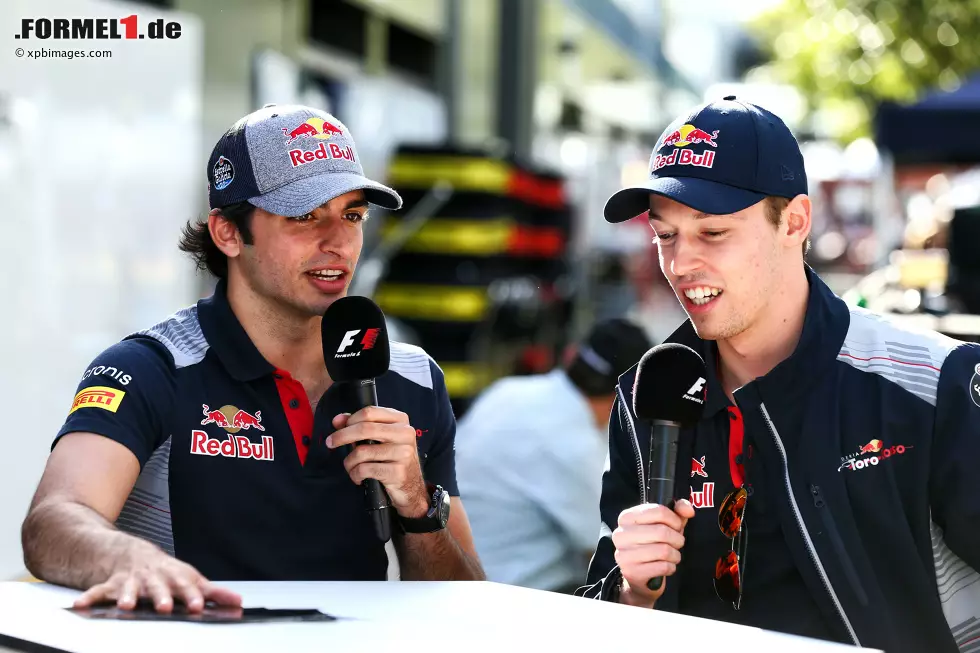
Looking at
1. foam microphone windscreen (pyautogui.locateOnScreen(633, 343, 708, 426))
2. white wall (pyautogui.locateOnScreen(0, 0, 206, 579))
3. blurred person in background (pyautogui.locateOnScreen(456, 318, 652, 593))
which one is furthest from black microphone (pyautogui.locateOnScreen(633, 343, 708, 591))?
white wall (pyautogui.locateOnScreen(0, 0, 206, 579))

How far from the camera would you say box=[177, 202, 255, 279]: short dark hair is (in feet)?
8.94

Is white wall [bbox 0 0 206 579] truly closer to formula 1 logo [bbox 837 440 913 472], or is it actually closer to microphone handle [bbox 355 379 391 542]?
microphone handle [bbox 355 379 391 542]

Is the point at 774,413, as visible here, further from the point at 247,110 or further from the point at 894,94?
the point at 894,94

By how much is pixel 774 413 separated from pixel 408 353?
0.83 metres

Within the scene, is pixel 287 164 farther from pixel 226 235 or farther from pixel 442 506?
pixel 442 506

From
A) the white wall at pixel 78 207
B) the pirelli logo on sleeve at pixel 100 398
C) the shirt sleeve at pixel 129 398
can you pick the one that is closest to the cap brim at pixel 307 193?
the shirt sleeve at pixel 129 398

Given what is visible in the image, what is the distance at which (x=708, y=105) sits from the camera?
2.46 metres

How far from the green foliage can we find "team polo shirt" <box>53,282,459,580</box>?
13.5 metres

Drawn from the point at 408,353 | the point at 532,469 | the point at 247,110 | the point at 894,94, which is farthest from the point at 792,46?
the point at 408,353

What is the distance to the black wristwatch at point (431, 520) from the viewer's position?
2541 millimetres

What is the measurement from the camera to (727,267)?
2.34 meters

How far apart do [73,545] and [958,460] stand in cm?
150
